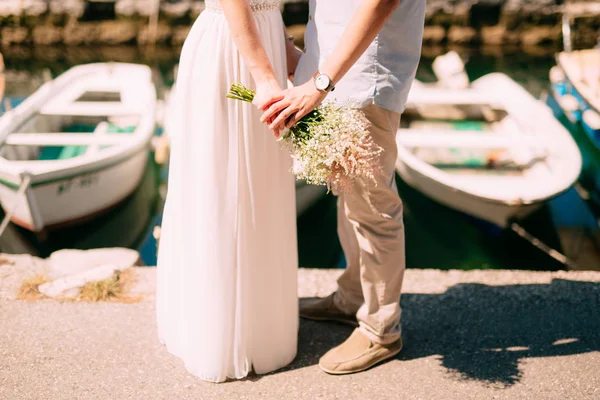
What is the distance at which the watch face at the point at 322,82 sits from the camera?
7.72ft

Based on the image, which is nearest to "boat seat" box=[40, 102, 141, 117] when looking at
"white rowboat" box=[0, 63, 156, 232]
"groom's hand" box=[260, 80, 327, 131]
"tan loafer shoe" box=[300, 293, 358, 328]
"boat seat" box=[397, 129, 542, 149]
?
"white rowboat" box=[0, 63, 156, 232]

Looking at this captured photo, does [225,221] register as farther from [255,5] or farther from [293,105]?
[255,5]

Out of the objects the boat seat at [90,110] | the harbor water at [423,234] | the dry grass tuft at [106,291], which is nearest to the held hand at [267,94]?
the dry grass tuft at [106,291]

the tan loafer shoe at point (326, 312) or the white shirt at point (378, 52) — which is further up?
the white shirt at point (378, 52)

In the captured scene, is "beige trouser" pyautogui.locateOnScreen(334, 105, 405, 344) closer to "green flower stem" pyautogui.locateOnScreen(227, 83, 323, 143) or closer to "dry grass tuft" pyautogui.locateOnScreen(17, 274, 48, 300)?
"green flower stem" pyautogui.locateOnScreen(227, 83, 323, 143)

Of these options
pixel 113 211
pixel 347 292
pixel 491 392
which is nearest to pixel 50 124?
pixel 113 211

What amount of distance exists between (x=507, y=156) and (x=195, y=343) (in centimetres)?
539

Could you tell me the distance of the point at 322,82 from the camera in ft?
7.73

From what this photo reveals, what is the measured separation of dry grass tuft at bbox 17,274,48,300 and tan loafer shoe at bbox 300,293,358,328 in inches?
57.8

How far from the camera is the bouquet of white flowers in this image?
230cm

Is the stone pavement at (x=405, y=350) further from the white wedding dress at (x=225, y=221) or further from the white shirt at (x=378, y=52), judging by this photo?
→ the white shirt at (x=378, y=52)

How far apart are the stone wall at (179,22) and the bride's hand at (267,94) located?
42.9 ft

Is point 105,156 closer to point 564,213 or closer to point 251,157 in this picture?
point 251,157

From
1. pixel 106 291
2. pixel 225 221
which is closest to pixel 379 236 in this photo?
pixel 225 221
